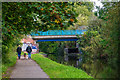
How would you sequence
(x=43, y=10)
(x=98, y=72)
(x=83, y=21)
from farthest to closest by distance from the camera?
(x=83, y=21) < (x=43, y=10) < (x=98, y=72)

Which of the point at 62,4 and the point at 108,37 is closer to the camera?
the point at 108,37

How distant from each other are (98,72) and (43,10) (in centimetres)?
677

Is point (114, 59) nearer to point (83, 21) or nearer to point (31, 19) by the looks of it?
point (31, 19)

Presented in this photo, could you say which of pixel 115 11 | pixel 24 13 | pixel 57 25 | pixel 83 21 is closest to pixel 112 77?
pixel 115 11

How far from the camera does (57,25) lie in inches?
331

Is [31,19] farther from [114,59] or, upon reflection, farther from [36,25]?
[114,59]

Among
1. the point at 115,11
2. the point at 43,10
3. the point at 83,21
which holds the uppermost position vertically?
the point at 83,21

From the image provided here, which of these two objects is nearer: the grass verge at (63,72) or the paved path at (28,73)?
the paved path at (28,73)

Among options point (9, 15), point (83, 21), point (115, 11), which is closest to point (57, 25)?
point (9, 15)

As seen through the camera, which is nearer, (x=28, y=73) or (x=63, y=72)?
(x=28, y=73)

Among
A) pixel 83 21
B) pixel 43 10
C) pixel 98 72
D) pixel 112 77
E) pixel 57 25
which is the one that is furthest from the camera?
pixel 83 21

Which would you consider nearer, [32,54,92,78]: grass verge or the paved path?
the paved path

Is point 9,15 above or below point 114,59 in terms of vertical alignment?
above

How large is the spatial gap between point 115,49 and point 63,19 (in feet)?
22.8
